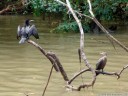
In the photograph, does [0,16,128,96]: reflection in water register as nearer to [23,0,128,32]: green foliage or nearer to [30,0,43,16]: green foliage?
[23,0,128,32]: green foliage

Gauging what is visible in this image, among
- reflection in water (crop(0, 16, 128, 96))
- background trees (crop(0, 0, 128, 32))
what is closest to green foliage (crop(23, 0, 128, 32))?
background trees (crop(0, 0, 128, 32))

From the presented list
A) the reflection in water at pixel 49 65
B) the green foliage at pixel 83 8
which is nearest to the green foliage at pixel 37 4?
the green foliage at pixel 83 8

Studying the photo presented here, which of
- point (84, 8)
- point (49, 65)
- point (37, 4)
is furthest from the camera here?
point (84, 8)

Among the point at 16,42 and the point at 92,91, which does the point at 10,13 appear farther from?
the point at 92,91

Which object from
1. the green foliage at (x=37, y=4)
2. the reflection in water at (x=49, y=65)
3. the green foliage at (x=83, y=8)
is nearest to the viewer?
the reflection in water at (x=49, y=65)

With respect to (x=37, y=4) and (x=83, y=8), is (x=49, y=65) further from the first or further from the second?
(x=83, y=8)

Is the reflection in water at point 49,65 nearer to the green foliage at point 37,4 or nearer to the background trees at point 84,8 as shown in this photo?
the background trees at point 84,8

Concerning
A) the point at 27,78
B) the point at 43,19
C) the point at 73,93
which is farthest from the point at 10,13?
the point at 73,93

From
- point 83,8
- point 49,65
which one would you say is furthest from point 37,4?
point 49,65

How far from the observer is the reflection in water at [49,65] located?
6.92m

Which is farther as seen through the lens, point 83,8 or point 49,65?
point 83,8

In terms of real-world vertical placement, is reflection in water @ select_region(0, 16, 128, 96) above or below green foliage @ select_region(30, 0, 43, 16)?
below

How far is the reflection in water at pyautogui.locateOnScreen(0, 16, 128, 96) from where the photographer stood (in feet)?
22.7

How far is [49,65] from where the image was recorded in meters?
9.22
